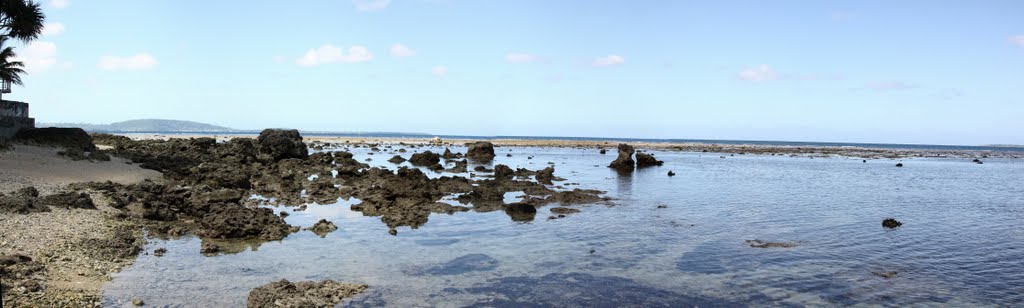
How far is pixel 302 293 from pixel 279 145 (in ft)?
140

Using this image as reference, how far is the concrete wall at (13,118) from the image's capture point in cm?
3709

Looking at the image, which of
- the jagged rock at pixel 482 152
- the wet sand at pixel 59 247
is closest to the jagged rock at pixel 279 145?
the jagged rock at pixel 482 152

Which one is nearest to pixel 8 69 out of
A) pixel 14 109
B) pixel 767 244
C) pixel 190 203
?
pixel 14 109

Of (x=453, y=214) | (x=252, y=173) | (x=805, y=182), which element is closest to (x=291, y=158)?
(x=252, y=173)

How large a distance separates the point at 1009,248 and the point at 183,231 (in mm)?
26810

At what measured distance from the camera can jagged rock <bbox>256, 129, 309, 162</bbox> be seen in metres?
52.2

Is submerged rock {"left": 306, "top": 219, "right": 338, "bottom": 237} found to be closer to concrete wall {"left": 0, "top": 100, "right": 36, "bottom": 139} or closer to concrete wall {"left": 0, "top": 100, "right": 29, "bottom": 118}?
concrete wall {"left": 0, "top": 100, "right": 36, "bottom": 139}

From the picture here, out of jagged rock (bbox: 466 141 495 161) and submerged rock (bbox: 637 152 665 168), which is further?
jagged rock (bbox: 466 141 495 161)

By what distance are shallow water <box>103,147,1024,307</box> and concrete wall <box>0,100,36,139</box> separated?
25.0 meters

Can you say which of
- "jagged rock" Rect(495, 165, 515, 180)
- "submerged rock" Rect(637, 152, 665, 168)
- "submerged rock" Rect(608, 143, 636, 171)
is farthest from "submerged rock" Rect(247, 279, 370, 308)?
"submerged rock" Rect(637, 152, 665, 168)

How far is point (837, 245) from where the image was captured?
19.7m

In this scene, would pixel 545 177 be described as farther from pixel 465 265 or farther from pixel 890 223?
pixel 465 265

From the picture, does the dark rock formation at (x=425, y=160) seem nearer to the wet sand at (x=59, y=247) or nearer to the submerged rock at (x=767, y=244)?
the wet sand at (x=59, y=247)

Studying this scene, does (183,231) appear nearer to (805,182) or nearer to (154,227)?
(154,227)
